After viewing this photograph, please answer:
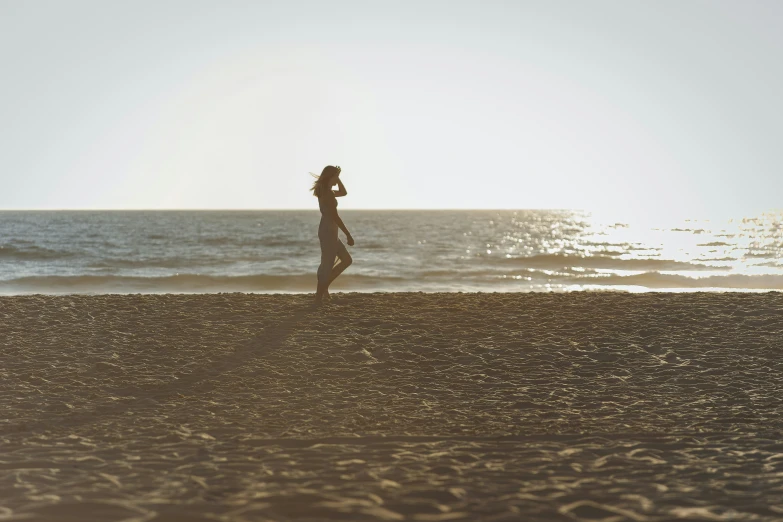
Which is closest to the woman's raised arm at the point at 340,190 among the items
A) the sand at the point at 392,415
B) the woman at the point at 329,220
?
the woman at the point at 329,220

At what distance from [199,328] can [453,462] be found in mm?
6353

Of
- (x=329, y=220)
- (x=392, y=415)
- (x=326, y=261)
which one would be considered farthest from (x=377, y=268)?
(x=392, y=415)

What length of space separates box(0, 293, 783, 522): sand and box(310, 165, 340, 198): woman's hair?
197 cm

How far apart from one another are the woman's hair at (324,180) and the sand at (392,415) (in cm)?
197

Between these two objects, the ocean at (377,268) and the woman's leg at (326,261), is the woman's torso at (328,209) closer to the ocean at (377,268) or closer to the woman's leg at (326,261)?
the woman's leg at (326,261)

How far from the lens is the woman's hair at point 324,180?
11.6 m

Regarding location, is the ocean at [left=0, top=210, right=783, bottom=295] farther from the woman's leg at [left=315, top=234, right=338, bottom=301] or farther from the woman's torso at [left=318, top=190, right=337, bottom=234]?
the woman's torso at [left=318, top=190, right=337, bottom=234]

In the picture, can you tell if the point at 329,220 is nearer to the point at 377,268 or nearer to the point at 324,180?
the point at 324,180

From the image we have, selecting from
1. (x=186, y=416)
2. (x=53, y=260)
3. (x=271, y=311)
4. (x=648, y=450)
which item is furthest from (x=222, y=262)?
(x=648, y=450)

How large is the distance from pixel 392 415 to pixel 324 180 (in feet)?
20.7

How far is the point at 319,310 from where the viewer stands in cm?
1166

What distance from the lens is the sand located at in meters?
4.08

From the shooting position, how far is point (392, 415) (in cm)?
603

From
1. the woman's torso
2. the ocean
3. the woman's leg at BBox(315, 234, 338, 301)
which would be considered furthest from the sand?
the ocean
